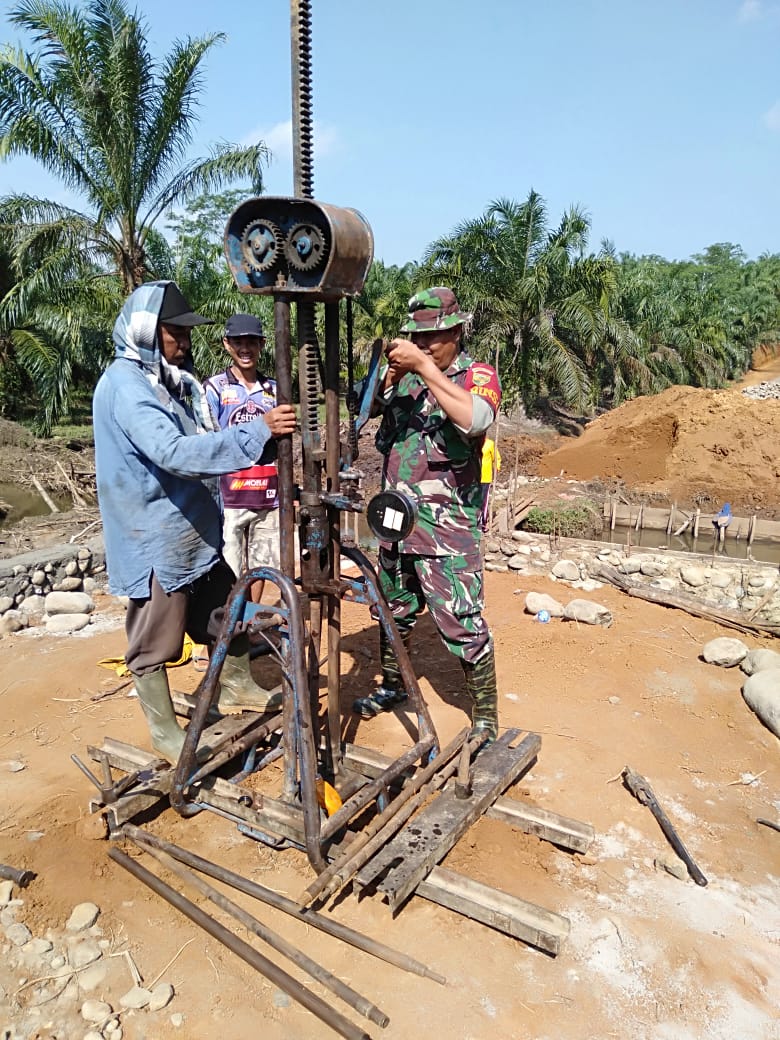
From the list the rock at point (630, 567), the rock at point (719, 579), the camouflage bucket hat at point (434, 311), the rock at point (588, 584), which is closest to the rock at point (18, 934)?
the camouflage bucket hat at point (434, 311)

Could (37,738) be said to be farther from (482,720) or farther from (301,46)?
(301,46)

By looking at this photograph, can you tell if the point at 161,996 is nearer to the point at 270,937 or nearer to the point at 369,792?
the point at 270,937

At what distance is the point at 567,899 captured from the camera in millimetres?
2748

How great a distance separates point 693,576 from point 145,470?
697 centimetres

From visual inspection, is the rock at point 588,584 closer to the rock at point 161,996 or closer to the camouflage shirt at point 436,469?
the camouflage shirt at point 436,469

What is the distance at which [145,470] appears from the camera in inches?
127

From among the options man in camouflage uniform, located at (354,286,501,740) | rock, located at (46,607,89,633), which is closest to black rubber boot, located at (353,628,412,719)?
man in camouflage uniform, located at (354,286,501,740)

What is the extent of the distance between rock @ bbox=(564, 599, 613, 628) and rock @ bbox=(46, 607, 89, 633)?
144 inches

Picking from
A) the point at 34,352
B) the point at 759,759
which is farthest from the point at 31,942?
the point at 34,352

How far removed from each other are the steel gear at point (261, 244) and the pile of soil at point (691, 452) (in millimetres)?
13412

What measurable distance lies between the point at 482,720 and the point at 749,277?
54.1m

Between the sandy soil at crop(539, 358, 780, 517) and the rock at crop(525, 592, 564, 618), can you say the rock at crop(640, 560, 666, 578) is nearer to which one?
the rock at crop(525, 592, 564, 618)

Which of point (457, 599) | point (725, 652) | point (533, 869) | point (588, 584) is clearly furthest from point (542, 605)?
point (533, 869)

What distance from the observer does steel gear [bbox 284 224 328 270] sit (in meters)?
2.52
